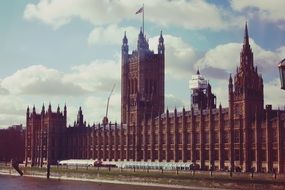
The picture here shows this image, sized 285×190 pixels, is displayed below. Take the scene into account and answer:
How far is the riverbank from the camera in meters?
80.0

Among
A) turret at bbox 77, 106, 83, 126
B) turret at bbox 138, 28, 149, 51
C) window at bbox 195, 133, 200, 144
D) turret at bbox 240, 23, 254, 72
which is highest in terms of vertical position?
turret at bbox 138, 28, 149, 51

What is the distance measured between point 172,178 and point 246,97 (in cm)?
2952

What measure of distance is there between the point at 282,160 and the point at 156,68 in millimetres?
93298

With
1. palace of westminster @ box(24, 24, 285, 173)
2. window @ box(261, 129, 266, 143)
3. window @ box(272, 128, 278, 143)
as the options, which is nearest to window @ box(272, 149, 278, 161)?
palace of westminster @ box(24, 24, 285, 173)

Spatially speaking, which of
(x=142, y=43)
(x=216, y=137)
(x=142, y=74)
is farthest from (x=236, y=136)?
(x=142, y=43)

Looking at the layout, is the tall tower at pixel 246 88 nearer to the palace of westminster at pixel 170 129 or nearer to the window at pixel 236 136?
the palace of westminster at pixel 170 129

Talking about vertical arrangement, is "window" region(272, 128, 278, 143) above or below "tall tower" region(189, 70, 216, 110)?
below

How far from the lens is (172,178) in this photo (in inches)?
3772

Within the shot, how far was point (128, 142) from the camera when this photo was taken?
148 meters

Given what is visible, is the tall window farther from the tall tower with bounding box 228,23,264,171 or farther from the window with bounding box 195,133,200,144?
the window with bounding box 195,133,200,144

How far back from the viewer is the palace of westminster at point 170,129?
110 m

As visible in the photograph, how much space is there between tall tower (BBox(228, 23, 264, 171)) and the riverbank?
776 inches

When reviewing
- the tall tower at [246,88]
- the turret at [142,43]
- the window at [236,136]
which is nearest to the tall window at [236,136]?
the window at [236,136]

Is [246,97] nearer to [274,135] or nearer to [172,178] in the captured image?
[274,135]
